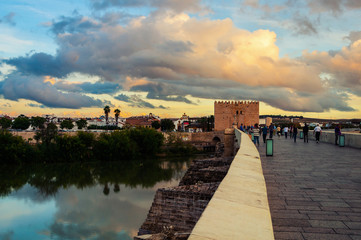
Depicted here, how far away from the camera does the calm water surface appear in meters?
16.4

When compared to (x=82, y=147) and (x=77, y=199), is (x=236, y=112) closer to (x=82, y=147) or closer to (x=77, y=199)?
(x=82, y=147)

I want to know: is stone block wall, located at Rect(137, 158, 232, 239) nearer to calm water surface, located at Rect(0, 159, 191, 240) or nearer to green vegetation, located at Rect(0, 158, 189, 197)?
calm water surface, located at Rect(0, 159, 191, 240)

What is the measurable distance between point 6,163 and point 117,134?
13.2 meters

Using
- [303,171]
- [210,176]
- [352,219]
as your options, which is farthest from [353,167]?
[352,219]

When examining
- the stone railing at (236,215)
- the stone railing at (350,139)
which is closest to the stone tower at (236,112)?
the stone railing at (350,139)

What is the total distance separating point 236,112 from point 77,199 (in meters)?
38.4

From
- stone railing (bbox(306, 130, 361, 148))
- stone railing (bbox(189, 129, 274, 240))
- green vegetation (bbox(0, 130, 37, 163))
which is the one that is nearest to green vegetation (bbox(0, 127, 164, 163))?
green vegetation (bbox(0, 130, 37, 163))

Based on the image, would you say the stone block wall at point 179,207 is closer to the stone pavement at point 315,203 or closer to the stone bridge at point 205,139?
the stone pavement at point 315,203

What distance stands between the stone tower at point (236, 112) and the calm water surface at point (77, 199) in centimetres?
2222

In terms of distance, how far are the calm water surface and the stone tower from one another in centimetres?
2222

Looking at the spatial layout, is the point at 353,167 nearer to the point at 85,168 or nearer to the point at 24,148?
the point at 85,168

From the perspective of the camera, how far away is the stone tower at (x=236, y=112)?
56.2 meters

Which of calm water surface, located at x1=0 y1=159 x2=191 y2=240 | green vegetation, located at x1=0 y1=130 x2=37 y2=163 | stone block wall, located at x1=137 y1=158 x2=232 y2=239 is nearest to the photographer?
stone block wall, located at x1=137 y1=158 x2=232 y2=239

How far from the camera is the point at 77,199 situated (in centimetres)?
2228
